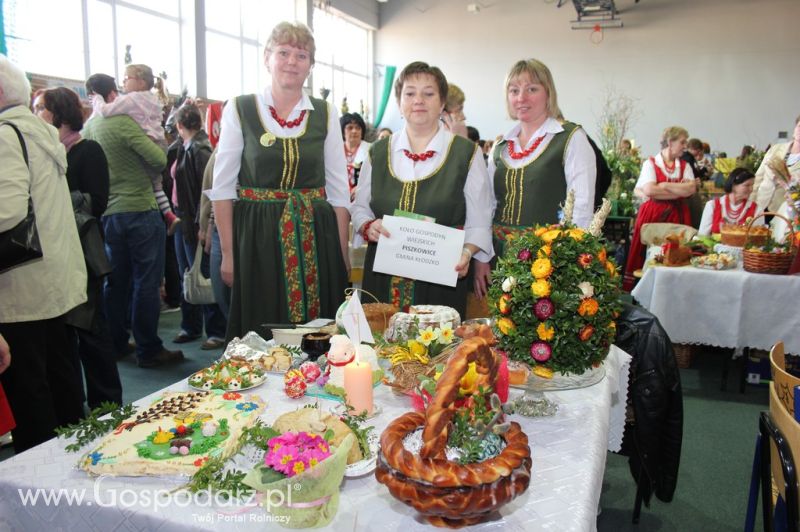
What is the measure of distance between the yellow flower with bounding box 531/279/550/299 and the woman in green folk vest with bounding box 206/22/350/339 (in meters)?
1.13

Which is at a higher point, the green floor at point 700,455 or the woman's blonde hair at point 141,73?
the woman's blonde hair at point 141,73

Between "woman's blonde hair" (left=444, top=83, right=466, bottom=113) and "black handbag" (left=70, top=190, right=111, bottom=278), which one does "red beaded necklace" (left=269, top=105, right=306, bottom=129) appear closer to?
"black handbag" (left=70, top=190, right=111, bottom=278)

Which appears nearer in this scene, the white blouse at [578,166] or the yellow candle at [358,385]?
the yellow candle at [358,385]

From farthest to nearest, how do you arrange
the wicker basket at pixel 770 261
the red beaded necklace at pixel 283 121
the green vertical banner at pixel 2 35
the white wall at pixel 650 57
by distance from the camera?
the white wall at pixel 650 57
the green vertical banner at pixel 2 35
the wicker basket at pixel 770 261
the red beaded necklace at pixel 283 121

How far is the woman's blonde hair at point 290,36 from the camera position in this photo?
6.61 ft

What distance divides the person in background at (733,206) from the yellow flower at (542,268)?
151 inches

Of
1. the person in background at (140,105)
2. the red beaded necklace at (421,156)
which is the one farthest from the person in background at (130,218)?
the red beaded necklace at (421,156)

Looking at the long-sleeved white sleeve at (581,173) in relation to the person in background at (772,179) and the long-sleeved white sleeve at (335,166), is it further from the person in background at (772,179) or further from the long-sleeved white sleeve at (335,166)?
the person in background at (772,179)

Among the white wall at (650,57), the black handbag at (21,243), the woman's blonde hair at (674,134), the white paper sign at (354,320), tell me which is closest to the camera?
the white paper sign at (354,320)

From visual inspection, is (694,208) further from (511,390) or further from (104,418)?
(104,418)

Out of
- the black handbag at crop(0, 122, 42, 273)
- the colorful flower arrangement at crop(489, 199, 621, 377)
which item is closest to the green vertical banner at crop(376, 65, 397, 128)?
the black handbag at crop(0, 122, 42, 273)

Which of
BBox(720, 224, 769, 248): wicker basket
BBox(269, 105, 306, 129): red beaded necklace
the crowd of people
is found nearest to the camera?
the crowd of people

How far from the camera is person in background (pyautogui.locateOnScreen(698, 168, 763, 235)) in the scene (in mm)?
4445

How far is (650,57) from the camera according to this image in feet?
40.7
